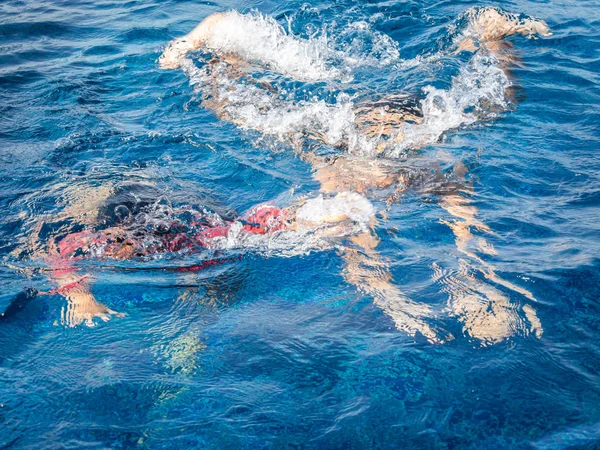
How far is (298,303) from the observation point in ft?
12.1

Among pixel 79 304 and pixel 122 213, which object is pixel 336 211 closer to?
pixel 122 213

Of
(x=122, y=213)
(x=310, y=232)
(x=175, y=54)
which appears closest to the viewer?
(x=310, y=232)

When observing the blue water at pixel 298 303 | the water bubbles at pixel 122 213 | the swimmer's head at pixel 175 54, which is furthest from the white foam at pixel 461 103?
the swimmer's head at pixel 175 54

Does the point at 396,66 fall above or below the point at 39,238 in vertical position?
above

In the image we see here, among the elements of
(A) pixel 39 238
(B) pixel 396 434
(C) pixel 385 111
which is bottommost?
(B) pixel 396 434

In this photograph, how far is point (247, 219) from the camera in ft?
14.8

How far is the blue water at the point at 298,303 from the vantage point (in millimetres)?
2727

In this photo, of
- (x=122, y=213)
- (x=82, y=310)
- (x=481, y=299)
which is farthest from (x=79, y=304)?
(x=481, y=299)

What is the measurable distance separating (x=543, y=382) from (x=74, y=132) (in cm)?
541

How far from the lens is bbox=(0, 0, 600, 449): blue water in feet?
8.95

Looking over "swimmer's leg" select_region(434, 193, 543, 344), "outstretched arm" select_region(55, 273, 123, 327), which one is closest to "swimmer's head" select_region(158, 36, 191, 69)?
"outstretched arm" select_region(55, 273, 123, 327)

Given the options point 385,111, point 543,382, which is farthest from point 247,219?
point 543,382

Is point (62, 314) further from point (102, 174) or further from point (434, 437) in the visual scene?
point (434, 437)

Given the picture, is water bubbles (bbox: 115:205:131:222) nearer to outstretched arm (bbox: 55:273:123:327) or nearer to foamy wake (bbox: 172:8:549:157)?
outstretched arm (bbox: 55:273:123:327)
